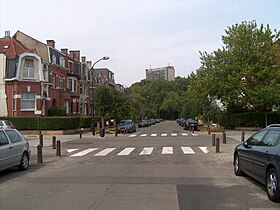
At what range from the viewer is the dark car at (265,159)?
770cm

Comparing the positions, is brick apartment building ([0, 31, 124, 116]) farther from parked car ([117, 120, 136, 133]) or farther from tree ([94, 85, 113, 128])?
parked car ([117, 120, 136, 133])

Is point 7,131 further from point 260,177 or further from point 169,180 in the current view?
point 260,177

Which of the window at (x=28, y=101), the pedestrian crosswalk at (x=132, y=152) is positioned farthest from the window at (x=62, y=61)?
the pedestrian crosswalk at (x=132, y=152)

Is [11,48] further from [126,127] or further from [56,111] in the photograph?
[126,127]

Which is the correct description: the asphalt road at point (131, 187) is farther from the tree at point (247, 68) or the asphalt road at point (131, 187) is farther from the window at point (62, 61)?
the window at point (62, 61)

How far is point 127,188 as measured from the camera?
917 cm

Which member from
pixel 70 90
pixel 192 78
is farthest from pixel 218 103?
pixel 70 90

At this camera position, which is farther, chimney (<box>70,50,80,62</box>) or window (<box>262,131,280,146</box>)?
chimney (<box>70,50,80,62</box>)

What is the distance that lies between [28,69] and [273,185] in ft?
127

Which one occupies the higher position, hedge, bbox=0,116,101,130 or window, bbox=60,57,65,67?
window, bbox=60,57,65,67

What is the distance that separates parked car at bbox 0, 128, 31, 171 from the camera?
1138cm

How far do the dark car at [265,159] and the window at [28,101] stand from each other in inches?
1398

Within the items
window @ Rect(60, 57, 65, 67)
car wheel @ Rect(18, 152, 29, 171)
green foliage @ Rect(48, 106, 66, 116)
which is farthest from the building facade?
car wheel @ Rect(18, 152, 29, 171)

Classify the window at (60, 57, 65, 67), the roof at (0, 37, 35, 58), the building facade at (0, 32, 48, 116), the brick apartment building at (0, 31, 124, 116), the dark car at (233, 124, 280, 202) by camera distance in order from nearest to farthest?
the dark car at (233, 124, 280, 202), the building facade at (0, 32, 48, 116), the brick apartment building at (0, 31, 124, 116), the roof at (0, 37, 35, 58), the window at (60, 57, 65, 67)
